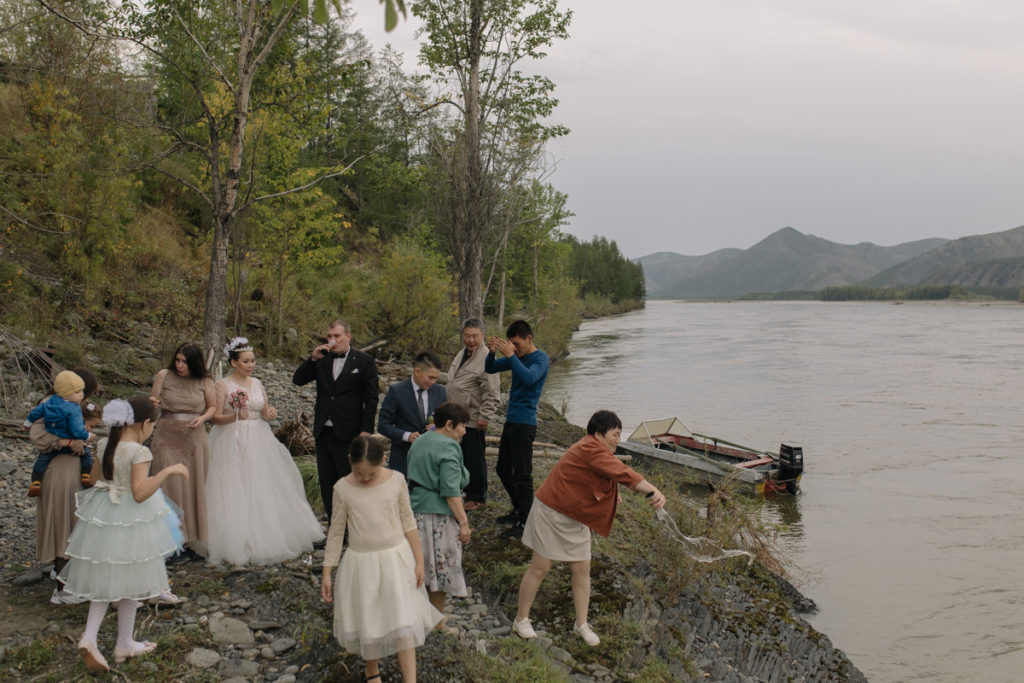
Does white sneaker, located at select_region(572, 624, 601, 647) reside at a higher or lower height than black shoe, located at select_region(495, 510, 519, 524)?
lower

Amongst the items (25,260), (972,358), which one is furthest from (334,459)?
(972,358)

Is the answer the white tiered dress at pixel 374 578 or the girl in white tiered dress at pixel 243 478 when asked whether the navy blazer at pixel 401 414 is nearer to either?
the girl in white tiered dress at pixel 243 478

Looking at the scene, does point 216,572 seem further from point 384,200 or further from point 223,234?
point 384,200

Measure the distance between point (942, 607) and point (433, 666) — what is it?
916cm

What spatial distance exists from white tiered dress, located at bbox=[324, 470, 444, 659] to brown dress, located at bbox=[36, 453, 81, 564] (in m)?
2.55

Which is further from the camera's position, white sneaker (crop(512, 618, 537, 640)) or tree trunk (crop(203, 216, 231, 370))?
tree trunk (crop(203, 216, 231, 370))

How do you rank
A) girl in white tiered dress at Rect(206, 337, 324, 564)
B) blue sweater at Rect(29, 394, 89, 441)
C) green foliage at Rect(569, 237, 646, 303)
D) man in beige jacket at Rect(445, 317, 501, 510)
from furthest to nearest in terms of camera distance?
1. green foliage at Rect(569, 237, 646, 303)
2. man in beige jacket at Rect(445, 317, 501, 510)
3. girl in white tiered dress at Rect(206, 337, 324, 564)
4. blue sweater at Rect(29, 394, 89, 441)

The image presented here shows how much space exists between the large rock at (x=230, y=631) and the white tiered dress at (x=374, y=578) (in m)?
1.47

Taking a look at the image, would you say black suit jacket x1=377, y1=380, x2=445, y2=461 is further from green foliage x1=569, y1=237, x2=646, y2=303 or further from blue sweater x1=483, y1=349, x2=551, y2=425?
green foliage x1=569, y1=237, x2=646, y2=303

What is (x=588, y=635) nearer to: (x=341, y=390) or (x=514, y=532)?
(x=514, y=532)

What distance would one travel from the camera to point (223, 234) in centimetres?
891

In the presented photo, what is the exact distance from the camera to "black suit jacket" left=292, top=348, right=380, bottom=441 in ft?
20.6

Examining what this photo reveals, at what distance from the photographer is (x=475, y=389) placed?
23.4 ft

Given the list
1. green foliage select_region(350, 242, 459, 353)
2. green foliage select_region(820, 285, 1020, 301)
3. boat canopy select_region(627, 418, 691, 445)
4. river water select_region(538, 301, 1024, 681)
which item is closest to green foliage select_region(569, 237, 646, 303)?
river water select_region(538, 301, 1024, 681)
